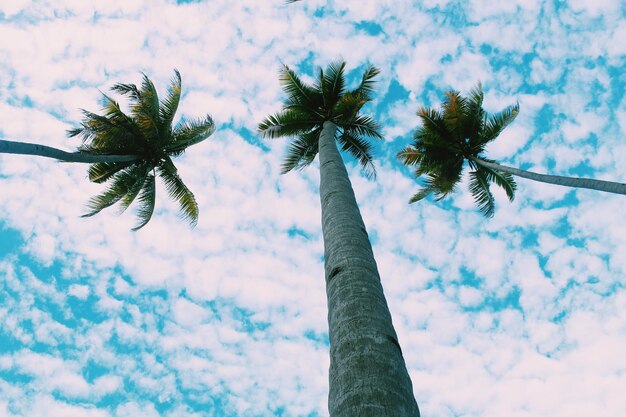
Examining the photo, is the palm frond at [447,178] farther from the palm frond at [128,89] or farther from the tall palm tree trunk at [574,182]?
the palm frond at [128,89]

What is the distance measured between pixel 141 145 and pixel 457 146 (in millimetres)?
11304

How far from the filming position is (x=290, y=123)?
15.3 metres

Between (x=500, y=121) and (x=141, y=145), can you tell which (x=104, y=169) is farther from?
(x=500, y=121)

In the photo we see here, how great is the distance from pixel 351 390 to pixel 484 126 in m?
15.7

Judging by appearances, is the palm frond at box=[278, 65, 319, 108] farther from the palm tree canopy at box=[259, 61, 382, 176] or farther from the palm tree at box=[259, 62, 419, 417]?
the palm tree at box=[259, 62, 419, 417]

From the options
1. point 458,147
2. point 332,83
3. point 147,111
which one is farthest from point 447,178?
point 147,111

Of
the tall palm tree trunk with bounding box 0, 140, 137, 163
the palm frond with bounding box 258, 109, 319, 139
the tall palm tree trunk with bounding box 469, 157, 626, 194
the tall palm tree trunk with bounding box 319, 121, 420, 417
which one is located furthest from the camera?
the palm frond with bounding box 258, 109, 319, 139

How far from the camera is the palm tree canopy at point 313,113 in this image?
1527 cm

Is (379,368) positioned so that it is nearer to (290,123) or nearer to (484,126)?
(290,123)

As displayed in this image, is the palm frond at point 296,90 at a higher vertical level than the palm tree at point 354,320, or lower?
higher

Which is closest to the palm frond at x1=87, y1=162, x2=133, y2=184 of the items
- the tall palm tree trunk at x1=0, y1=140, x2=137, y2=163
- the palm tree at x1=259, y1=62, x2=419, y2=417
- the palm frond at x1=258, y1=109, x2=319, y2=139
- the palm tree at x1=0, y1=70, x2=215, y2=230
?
the palm tree at x1=0, y1=70, x2=215, y2=230

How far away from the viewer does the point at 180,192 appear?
1798cm

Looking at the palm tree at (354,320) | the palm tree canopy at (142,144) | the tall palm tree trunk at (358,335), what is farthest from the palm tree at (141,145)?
the tall palm tree trunk at (358,335)

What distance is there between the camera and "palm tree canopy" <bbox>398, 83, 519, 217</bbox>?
1727cm
